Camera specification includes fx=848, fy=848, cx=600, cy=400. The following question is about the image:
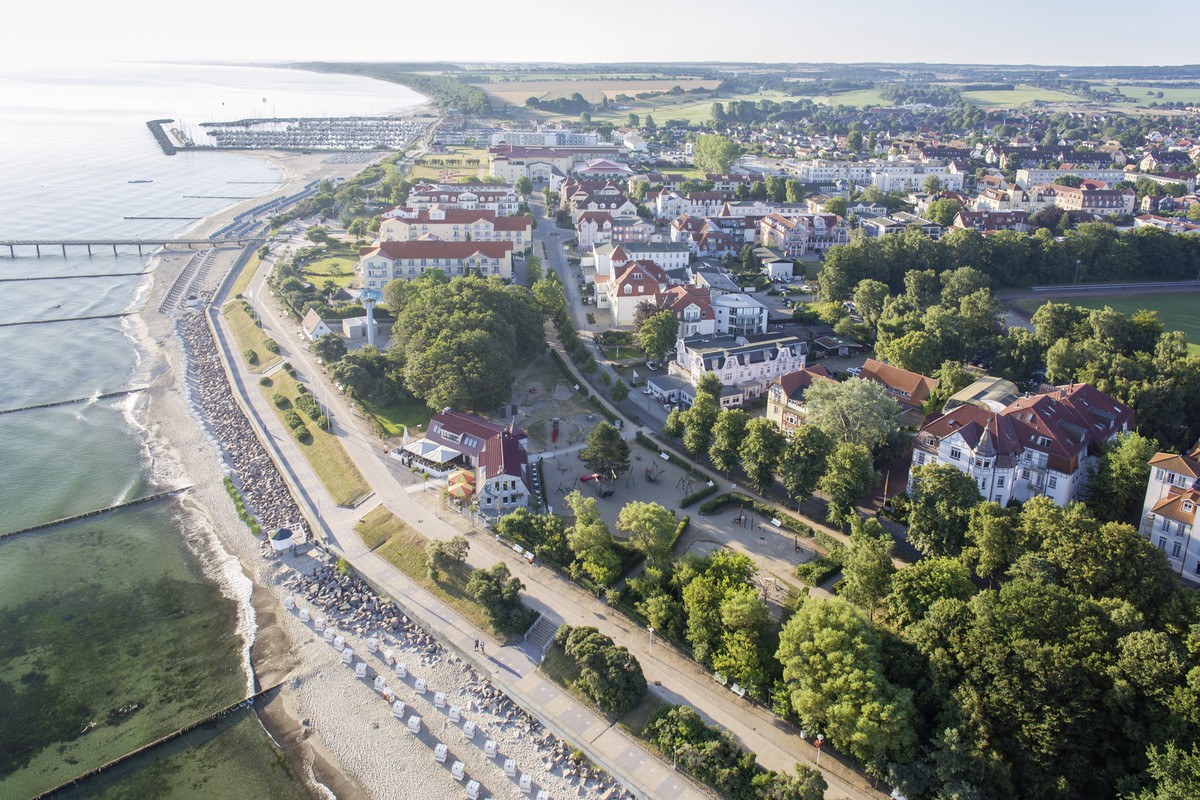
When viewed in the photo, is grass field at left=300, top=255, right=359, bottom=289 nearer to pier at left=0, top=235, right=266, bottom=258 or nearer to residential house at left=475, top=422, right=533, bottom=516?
pier at left=0, top=235, right=266, bottom=258

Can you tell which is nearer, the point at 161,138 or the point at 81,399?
the point at 81,399

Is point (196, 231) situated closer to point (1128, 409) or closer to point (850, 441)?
point (850, 441)

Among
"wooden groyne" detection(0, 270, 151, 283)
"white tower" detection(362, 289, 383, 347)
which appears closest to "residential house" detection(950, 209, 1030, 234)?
"white tower" detection(362, 289, 383, 347)

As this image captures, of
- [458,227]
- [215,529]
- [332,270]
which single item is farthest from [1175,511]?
[332,270]

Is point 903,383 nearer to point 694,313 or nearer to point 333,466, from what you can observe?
point 694,313

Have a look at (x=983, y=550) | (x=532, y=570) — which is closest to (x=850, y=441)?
(x=983, y=550)

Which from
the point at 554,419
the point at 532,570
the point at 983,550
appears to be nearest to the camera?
the point at 983,550
